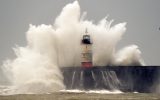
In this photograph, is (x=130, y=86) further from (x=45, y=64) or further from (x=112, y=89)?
(x=45, y=64)

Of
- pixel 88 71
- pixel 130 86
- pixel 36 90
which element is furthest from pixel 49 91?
pixel 130 86

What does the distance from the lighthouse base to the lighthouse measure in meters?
2.39

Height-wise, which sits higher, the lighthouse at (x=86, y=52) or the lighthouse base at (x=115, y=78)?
the lighthouse at (x=86, y=52)

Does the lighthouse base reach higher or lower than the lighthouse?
lower

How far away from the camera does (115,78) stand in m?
76.5

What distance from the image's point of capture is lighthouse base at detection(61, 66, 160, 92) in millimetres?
75688

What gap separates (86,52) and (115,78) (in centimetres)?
658

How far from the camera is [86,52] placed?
80125mm

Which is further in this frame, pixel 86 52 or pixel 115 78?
pixel 86 52

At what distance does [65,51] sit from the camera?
83625 millimetres

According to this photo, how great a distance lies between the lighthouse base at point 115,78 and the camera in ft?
248

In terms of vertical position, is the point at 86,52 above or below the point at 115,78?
above

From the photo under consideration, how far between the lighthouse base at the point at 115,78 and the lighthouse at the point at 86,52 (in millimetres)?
2385

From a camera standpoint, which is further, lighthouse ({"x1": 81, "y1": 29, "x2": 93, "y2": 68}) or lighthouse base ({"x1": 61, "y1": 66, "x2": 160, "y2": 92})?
lighthouse ({"x1": 81, "y1": 29, "x2": 93, "y2": 68})
